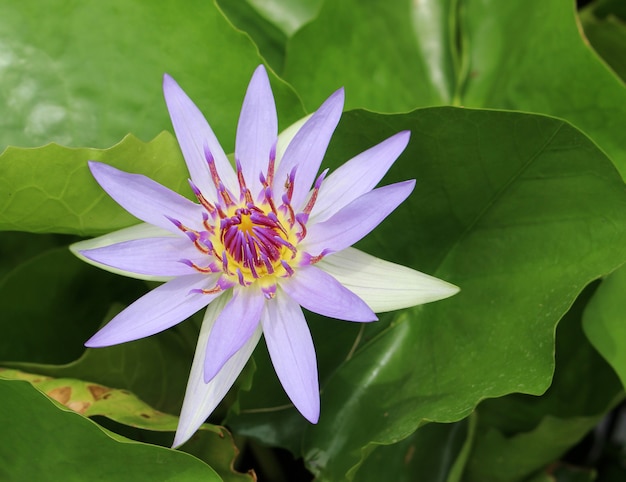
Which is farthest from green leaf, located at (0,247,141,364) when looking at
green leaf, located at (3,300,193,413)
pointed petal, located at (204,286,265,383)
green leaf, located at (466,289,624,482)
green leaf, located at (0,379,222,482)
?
green leaf, located at (466,289,624,482)

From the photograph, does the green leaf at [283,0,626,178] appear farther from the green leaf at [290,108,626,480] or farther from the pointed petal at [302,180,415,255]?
the pointed petal at [302,180,415,255]

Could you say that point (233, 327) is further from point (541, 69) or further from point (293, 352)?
point (541, 69)

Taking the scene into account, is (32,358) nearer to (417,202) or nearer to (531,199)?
(417,202)

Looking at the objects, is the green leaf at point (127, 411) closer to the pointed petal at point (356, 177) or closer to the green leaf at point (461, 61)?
the pointed petal at point (356, 177)

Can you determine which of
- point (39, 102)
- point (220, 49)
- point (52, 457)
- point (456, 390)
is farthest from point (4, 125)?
point (456, 390)

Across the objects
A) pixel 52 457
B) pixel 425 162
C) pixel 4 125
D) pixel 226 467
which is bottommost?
pixel 226 467

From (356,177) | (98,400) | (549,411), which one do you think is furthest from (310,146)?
(549,411)

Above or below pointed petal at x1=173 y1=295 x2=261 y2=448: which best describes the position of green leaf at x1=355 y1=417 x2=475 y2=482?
below
